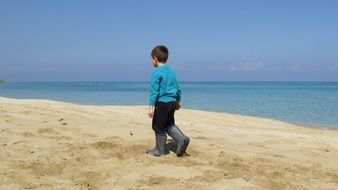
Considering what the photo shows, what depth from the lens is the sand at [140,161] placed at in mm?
4598

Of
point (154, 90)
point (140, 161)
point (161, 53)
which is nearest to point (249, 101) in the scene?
point (161, 53)

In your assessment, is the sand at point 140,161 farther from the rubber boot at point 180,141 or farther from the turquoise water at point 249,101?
the turquoise water at point 249,101

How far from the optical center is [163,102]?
5.72 metres

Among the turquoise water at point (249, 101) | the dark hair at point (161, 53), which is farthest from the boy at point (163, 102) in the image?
the turquoise water at point (249, 101)

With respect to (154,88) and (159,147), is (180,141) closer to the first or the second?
(159,147)

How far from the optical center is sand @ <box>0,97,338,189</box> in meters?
4.60

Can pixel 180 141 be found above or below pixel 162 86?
below

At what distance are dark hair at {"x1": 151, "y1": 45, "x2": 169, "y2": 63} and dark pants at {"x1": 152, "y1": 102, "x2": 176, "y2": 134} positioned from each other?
606mm

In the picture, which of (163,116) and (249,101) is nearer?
(163,116)

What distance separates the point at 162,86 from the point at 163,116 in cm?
40

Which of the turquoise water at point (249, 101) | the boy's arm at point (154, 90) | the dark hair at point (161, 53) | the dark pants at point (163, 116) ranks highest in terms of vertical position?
the dark hair at point (161, 53)

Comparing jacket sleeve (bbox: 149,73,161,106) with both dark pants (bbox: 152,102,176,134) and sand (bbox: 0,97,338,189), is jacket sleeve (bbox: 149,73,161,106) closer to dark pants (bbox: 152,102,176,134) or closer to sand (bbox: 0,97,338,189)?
dark pants (bbox: 152,102,176,134)

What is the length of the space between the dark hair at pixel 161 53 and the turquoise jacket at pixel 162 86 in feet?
0.51

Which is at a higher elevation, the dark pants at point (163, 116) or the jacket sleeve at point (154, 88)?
the jacket sleeve at point (154, 88)
